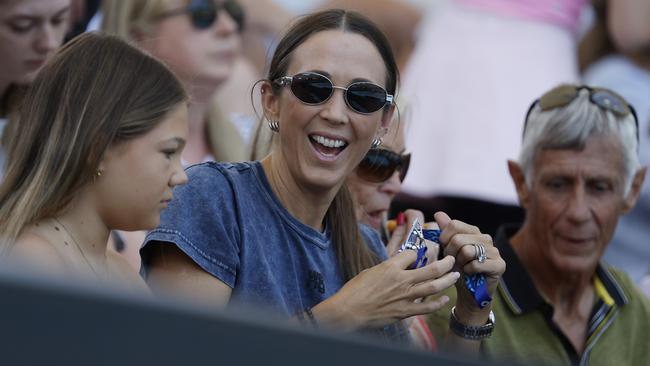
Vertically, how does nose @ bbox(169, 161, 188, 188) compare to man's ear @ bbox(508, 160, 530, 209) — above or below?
above

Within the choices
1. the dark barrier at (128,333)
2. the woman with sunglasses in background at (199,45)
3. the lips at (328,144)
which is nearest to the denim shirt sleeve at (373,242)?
the lips at (328,144)

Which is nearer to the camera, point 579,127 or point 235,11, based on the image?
point 579,127

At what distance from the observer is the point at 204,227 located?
2070 mm

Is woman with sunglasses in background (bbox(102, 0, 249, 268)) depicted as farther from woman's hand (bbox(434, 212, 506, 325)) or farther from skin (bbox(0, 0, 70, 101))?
woman's hand (bbox(434, 212, 506, 325))

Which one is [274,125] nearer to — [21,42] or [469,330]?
[469,330]

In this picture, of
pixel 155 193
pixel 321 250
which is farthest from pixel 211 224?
pixel 321 250

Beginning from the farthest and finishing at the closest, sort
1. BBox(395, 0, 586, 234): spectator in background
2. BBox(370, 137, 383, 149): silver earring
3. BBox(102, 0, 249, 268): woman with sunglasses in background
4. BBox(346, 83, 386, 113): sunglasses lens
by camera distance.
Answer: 1. BBox(395, 0, 586, 234): spectator in background
2. BBox(102, 0, 249, 268): woman with sunglasses in background
3. BBox(370, 137, 383, 149): silver earring
4. BBox(346, 83, 386, 113): sunglasses lens

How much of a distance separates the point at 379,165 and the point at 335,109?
Result: 572 millimetres

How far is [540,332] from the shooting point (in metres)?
3.04

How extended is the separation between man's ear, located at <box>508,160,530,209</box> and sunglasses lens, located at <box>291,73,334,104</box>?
1245 mm

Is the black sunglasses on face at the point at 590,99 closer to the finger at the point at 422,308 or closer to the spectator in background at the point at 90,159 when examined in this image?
the finger at the point at 422,308

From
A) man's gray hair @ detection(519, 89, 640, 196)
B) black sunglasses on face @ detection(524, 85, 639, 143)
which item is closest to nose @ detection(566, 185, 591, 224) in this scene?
man's gray hair @ detection(519, 89, 640, 196)

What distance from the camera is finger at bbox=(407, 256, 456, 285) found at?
214 centimetres

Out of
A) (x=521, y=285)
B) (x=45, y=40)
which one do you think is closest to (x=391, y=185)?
(x=521, y=285)
